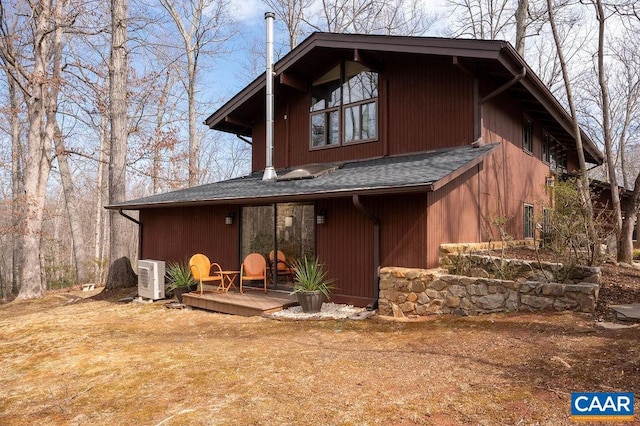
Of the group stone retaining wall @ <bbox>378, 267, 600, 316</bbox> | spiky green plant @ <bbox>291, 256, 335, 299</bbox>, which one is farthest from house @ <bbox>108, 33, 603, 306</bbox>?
stone retaining wall @ <bbox>378, 267, 600, 316</bbox>

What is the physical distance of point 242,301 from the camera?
7.43m

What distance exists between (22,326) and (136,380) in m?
4.48

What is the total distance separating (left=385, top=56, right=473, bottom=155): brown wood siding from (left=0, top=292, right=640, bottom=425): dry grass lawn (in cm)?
379

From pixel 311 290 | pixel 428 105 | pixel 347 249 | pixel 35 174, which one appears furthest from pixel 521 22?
pixel 35 174

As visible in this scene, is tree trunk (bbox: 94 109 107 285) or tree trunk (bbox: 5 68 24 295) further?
tree trunk (bbox: 94 109 107 285)

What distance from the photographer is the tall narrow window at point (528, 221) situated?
1064 cm

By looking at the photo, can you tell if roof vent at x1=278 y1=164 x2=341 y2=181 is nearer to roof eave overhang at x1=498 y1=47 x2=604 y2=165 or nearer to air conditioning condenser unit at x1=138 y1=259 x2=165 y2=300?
air conditioning condenser unit at x1=138 y1=259 x2=165 y2=300

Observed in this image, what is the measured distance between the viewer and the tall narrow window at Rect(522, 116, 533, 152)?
33.9ft

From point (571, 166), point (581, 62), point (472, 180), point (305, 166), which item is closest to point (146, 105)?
point (305, 166)

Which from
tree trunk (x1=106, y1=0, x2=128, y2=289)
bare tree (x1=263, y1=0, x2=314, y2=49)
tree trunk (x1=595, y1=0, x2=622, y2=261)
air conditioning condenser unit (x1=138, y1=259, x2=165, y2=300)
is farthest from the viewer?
bare tree (x1=263, y1=0, x2=314, y2=49)

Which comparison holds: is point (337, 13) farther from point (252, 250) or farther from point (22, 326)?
point (22, 326)

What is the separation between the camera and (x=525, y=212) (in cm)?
1066
